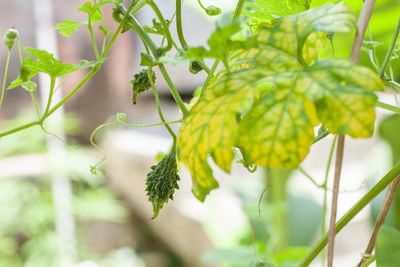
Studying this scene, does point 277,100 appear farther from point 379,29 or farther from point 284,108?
point 379,29

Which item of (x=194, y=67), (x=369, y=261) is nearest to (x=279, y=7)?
(x=194, y=67)

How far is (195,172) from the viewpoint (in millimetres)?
217

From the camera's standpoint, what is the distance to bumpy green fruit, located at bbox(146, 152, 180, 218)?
27 centimetres

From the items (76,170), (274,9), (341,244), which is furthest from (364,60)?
(76,170)

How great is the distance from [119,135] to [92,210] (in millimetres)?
568

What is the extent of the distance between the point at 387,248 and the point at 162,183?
0.14 metres

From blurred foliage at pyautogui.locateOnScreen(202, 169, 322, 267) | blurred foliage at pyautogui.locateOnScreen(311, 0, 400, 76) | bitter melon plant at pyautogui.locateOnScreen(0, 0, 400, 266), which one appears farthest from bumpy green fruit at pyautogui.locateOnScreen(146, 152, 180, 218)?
blurred foliage at pyautogui.locateOnScreen(311, 0, 400, 76)

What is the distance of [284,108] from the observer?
0.66 feet

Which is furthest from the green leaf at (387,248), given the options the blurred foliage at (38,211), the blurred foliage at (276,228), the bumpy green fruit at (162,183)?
the blurred foliage at (38,211)

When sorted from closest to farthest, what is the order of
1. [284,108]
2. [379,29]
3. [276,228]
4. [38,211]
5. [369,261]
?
[284,108] < [369,261] < [379,29] < [276,228] < [38,211]

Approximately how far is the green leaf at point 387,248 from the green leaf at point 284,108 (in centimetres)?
9

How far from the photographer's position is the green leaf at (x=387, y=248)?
0.27 metres

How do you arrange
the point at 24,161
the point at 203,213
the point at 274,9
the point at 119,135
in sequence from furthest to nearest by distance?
the point at 119,135 < the point at 24,161 < the point at 203,213 < the point at 274,9

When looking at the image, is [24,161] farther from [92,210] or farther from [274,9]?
[274,9]
